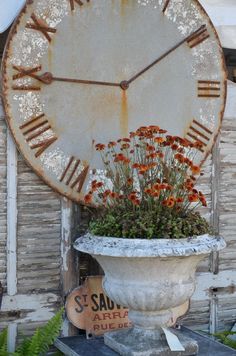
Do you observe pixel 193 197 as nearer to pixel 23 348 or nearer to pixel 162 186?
pixel 162 186

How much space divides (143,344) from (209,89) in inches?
70.4

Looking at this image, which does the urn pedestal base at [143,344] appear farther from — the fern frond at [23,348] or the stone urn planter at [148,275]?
the fern frond at [23,348]

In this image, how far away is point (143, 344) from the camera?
362cm

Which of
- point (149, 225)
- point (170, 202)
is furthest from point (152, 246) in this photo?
point (170, 202)

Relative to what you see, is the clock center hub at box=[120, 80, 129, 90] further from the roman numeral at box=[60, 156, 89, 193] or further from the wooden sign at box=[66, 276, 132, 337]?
the wooden sign at box=[66, 276, 132, 337]

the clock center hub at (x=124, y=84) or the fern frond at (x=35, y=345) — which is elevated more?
the clock center hub at (x=124, y=84)

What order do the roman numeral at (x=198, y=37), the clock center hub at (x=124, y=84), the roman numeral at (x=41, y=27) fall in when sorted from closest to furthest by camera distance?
1. the roman numeral at (x=41, y=27)
2. the clock center hub at (x=124, y=84)
3. the roman numeral at (x=198, y=37)

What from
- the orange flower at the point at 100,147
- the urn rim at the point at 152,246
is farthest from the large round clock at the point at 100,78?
the urn rim at the point at 152,246

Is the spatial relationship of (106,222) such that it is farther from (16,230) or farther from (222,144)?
(222,144)

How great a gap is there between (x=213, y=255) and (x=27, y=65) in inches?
73.5

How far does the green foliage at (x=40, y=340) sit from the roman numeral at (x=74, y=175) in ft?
2.52

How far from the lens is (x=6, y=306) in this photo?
3.98m

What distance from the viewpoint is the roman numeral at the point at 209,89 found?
4395 millimetres

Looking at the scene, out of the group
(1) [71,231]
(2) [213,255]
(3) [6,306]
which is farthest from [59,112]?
(2) [213,255]
